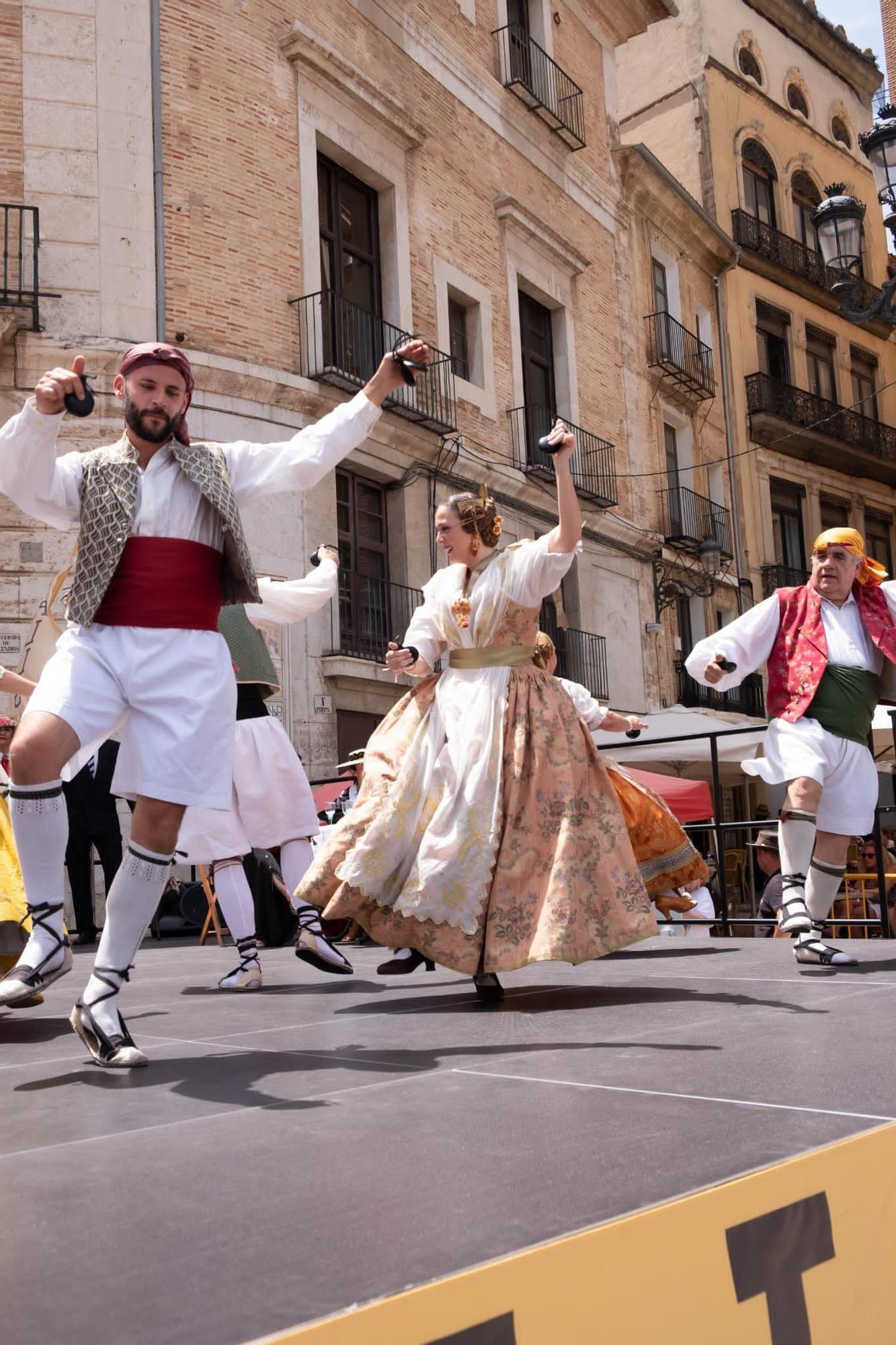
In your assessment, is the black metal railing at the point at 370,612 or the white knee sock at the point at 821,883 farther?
the black metal railing at the point at 370,612

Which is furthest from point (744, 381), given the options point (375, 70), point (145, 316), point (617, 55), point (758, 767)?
point (758, 767)

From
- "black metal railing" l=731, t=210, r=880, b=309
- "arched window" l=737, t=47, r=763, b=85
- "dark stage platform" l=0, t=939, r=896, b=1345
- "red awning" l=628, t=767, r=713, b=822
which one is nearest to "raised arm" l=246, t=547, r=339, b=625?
"dark stage platform" l=0, t=939, r=896, b=1345

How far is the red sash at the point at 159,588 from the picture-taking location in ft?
11.2

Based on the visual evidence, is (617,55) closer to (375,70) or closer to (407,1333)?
(375,70)

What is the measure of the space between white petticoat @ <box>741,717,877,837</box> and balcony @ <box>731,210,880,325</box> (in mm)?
24240

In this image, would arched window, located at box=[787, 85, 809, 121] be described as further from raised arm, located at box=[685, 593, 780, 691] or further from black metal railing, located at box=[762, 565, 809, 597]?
raised arm, located at box=[685, 593, 780, 691]

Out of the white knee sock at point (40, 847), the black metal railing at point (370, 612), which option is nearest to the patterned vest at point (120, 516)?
the white knee sock at point (40, 847)

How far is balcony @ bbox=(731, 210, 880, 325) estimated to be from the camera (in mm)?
28266

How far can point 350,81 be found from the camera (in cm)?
1717

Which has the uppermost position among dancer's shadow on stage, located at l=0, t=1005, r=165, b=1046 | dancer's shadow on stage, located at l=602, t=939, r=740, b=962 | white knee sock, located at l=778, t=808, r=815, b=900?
white knee sock, located at l=778, t=808, r=815, b=900

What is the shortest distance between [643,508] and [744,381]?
5.70 meters

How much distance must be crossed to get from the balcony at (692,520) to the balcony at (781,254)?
18.8 ft

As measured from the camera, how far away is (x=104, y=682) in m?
3.36

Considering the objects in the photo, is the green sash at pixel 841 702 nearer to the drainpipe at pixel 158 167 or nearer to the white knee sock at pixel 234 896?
the white knee sock at pixel 234 896
